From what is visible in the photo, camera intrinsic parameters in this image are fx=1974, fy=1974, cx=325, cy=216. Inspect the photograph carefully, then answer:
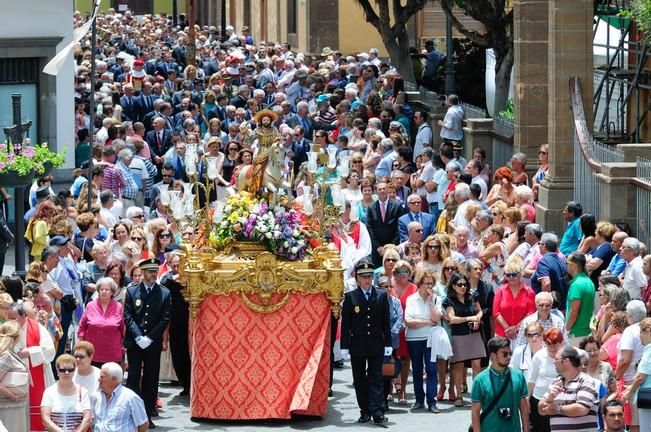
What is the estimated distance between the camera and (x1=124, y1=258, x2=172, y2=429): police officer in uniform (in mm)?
17734

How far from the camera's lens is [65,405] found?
15.2 m

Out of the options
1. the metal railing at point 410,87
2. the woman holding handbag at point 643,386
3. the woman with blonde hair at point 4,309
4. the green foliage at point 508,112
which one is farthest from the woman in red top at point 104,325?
the metal railing at point 410,87

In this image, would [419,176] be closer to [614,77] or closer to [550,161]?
[550,161]

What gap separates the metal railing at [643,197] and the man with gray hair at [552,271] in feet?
9.72

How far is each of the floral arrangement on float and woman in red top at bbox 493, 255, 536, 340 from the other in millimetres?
1805

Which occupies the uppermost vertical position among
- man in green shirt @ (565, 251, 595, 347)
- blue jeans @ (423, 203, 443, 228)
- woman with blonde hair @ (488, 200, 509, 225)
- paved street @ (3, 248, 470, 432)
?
woman with blonde hair @ (488, 200, 509, 225)

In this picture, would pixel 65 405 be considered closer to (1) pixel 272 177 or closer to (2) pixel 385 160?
(1) pixel 272 177

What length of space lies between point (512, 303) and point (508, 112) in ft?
44.3

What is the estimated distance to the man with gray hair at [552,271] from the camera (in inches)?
758

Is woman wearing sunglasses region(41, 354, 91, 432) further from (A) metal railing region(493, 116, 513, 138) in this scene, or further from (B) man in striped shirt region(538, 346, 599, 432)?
(A) metal railing region(493, 116, 513, 138)

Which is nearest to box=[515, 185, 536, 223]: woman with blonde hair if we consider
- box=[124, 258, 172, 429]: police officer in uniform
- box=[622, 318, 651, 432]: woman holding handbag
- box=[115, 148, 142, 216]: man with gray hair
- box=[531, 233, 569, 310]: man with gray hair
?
box=[531, 233, 569, 310]: man with gray hair

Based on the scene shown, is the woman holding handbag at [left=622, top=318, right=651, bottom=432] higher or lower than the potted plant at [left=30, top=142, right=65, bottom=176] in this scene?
lower

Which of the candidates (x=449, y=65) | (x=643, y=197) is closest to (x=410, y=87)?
(x=449, y=65)

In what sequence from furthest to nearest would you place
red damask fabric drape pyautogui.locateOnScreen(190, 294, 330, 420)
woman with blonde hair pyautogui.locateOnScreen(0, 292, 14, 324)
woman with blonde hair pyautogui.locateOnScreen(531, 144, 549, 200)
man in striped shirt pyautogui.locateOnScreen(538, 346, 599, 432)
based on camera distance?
woman with blonde hair pyautogui.locateOnScreen(531, 144, 549, 200) → red damask fabric drape pyautogui.locateOnScreen(190, 294, 330, 420) → woman with blonde hair pyautogui.locateOnScreen(0, 292, 14, 324) → man in striped shirt pyautogui.locateOnScreen(538, 346, 599, 432)
